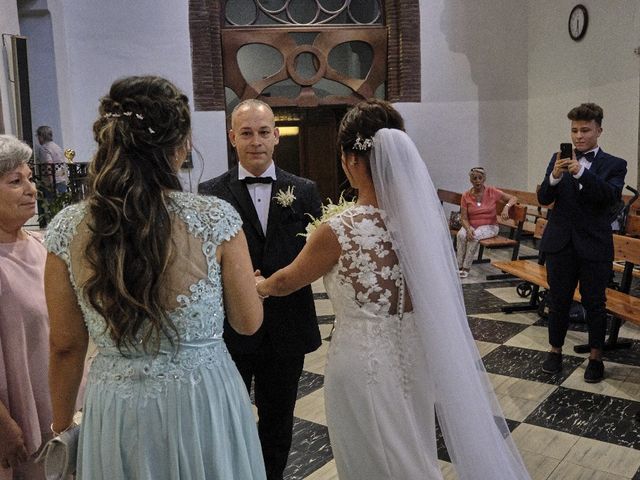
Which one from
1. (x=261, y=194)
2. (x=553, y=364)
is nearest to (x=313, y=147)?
(x=553, y=364)

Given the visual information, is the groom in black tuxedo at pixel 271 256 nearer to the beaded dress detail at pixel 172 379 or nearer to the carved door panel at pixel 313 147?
the beaded dress detail at pixel 172 379

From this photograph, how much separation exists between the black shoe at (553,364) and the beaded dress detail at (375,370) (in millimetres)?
2285

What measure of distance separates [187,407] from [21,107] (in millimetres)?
6756

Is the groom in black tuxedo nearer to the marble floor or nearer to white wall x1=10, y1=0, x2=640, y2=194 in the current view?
the marble floor

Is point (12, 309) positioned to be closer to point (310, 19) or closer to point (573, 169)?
point (573, 169)

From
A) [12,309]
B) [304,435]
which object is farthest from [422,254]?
[304,435]

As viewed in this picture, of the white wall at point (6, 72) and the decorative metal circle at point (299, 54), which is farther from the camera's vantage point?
the decorative metal circle at point (299, 54)

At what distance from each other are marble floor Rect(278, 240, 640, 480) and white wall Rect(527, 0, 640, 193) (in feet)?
14.6

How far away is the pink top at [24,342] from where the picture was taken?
187 cm

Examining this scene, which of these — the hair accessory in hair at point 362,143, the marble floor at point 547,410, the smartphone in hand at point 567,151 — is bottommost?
the marble floor at point 547,410

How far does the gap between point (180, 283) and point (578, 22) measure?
9550mm

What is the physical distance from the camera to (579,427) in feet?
11.0

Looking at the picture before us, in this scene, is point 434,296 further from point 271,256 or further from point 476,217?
point 476,217

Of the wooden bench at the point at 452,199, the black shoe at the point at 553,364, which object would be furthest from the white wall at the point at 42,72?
the black shoe at the point at 553,364
